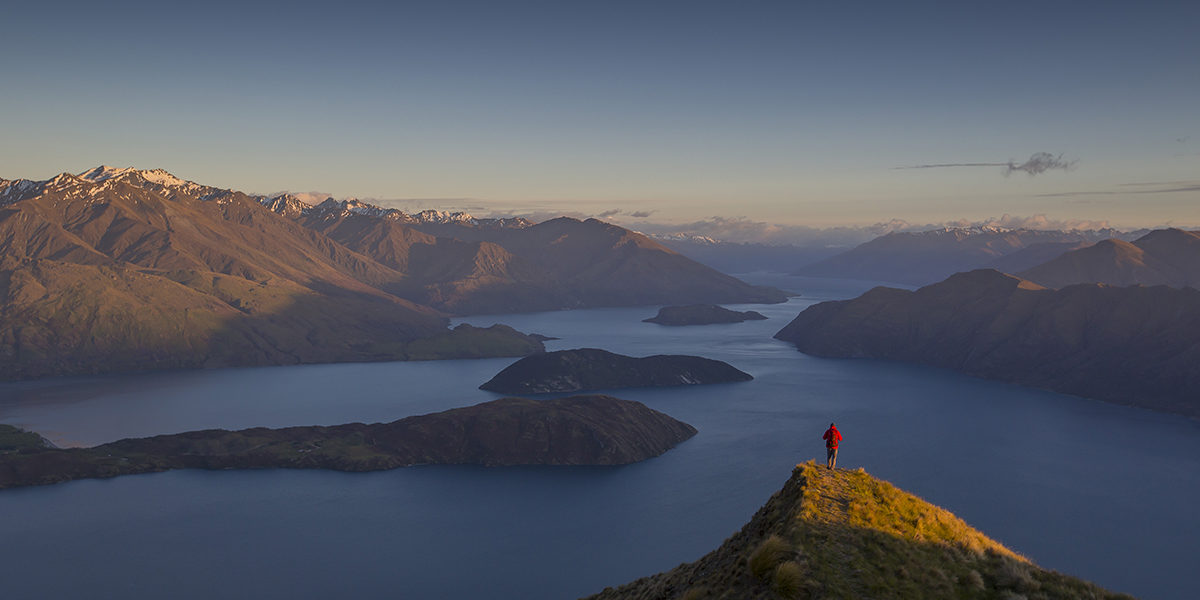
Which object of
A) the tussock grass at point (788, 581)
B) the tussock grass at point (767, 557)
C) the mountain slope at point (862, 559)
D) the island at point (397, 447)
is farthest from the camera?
the island at point (397, 447)

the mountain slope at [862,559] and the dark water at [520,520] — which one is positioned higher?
the mountain slope at [862,559]

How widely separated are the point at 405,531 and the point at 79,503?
260ft

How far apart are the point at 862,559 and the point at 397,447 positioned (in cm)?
17857

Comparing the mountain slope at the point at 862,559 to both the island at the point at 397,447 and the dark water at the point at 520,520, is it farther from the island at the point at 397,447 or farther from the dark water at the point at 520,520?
the island at the point at 397,447

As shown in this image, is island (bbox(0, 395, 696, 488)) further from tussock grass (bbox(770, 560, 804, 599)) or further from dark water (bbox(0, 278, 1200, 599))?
tussock grass (bbox(770, 560, 804, 599))

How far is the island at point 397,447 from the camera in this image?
586ft

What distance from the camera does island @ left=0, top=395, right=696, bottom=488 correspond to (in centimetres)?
17862

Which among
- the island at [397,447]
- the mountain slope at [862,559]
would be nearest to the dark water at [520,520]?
the island at [397,447]

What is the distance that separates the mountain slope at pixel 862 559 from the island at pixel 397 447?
15440 cm

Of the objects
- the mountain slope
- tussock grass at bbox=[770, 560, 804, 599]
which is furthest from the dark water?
tussock grass at bbox=[770, 560, 804, 599]

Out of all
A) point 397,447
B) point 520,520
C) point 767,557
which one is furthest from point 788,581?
point 397,447

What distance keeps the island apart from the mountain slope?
154 m

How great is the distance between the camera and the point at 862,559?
25.0 metres

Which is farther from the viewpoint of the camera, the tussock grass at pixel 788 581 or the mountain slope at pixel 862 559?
the mountain slope at pixel 862 559
